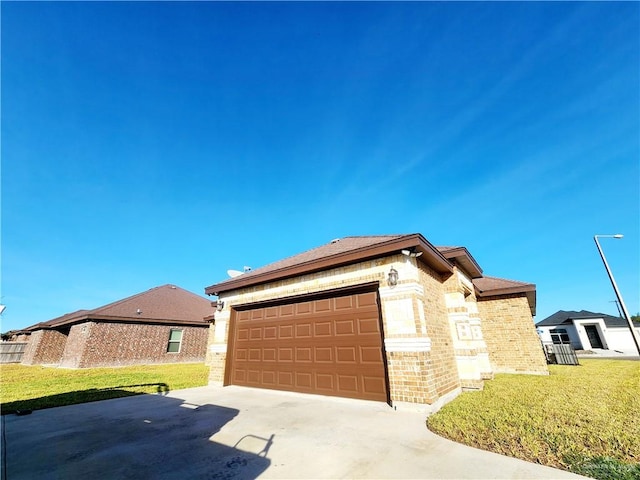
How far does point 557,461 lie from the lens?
3.17m

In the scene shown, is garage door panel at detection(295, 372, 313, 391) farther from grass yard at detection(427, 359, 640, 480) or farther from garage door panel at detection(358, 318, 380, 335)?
grass yard at detection(427, 359, 640, 480)

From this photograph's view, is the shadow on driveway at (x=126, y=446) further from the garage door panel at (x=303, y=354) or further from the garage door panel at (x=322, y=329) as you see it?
the garage door panel at (x=322, y=329)

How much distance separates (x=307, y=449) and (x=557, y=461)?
2.92 metres

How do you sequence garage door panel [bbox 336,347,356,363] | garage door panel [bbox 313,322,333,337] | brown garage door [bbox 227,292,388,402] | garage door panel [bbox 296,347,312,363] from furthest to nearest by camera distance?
garage door panel [bbox 296,347,312,363] < garage door panel [bbox 313,322,333,337] < garage door panel [bbox 336,347,356,363] < brown garage door [bbox 227,292,388,402]

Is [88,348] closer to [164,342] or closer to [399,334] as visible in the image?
[164,342]

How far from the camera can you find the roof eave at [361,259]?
6473 millimetres

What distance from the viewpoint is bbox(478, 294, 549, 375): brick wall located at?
36.5 feet

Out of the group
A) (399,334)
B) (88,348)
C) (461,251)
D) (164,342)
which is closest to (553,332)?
(461,251)

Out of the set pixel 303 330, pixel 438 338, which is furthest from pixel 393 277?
pixel 303 330

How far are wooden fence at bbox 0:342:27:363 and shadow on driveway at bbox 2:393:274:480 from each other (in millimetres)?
24651

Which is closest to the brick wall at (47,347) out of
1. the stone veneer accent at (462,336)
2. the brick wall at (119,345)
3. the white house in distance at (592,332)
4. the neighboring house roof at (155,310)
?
the neighboring house roof at (155,310)

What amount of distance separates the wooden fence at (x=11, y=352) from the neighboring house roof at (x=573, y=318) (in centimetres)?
5184

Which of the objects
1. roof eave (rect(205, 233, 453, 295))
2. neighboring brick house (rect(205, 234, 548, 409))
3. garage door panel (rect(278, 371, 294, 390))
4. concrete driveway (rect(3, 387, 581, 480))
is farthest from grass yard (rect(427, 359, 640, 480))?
→ garage door panel (rect(278, 371, 294, 390))

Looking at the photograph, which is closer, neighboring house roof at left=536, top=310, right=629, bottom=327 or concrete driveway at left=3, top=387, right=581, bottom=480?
concrete driveway at left=3, top=387, right=581, bottom=480
